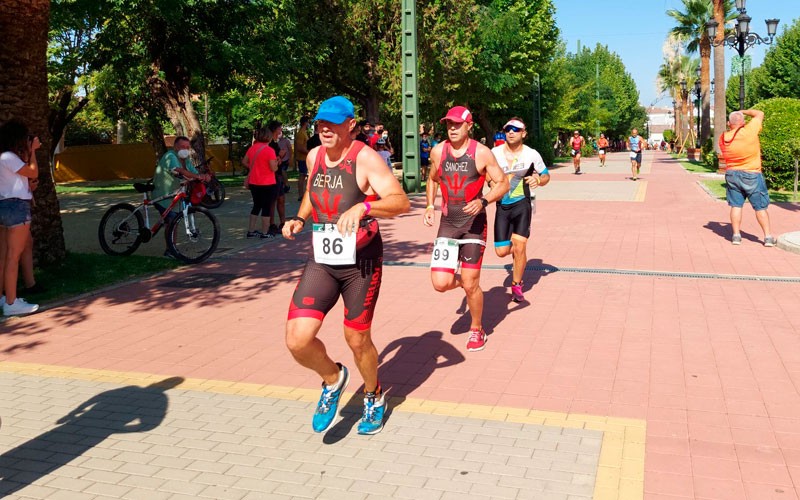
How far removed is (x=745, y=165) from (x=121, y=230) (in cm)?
913

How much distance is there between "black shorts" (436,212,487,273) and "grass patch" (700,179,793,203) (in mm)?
10205

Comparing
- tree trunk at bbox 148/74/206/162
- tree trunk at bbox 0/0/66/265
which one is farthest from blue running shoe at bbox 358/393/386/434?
tree trunk at bbox 148/74/206/162

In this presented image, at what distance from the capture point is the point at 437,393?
215 inches

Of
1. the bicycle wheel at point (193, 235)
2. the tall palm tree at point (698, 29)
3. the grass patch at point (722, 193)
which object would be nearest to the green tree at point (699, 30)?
the tall palm tree at point (698, 29)

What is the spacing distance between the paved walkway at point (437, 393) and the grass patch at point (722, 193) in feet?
28.7

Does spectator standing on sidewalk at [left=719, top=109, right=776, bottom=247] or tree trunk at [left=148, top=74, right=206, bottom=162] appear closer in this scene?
spectator standing on sidewalk at [left=719, top=109, right=776, bottom=247]

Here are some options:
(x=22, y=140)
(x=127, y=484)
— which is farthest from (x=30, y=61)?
(x=127, y=484)

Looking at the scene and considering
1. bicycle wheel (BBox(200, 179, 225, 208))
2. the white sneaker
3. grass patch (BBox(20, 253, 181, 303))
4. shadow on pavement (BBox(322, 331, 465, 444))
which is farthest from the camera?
bicycle wheel (BBox(200, 179, 225, 208))

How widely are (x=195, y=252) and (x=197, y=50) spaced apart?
35.0 feet

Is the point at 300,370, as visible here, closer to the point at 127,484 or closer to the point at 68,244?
the point at 127,484

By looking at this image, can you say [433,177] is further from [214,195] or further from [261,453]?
[214,195]

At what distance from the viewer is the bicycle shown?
11023 millimetres

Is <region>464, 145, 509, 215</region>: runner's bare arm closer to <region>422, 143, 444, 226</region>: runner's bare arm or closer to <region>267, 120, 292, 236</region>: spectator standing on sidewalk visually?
<region>422, 143, 444, 226</region>: runner's bare arm

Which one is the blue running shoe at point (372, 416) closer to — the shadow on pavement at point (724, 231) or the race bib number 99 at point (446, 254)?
the race bib number 99 at point (446, 254)
